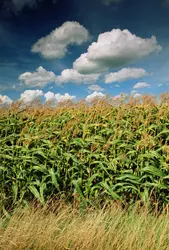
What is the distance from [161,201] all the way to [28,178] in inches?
75.0

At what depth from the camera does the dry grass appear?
3.12 metres

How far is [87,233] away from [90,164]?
1.18 metres

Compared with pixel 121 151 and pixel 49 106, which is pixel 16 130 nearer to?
pixel 49 106

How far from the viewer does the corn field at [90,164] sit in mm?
4031

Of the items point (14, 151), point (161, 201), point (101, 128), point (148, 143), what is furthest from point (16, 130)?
point (161, 201)

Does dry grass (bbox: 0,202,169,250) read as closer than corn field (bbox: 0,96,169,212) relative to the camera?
Yes

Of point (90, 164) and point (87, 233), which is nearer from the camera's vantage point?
point (87, 233)

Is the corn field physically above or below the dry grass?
above

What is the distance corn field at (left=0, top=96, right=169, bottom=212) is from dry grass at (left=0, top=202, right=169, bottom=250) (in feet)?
1.12

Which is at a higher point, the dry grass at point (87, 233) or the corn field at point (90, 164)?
→ the corn field at point (90, 164)

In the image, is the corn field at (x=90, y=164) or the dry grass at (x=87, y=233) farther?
the corn field at (x=90, y=164)

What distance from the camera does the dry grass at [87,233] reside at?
3117mm

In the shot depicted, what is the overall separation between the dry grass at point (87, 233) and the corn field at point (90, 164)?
1.12 feet

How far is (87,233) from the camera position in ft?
10.5
